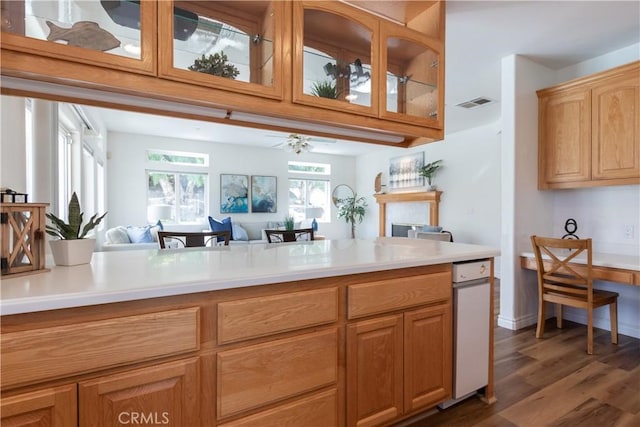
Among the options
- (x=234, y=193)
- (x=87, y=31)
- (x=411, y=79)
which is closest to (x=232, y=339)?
(x=87, y=31)

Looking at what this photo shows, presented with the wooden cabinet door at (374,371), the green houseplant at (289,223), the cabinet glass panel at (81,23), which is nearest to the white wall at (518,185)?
the wooden cabinet door at (374,371)

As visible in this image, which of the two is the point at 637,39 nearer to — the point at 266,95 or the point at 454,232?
the point at 266,95

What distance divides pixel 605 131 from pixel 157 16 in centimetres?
352

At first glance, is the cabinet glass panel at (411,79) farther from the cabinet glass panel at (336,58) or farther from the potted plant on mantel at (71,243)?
the potted plant on mantel at (71,243)

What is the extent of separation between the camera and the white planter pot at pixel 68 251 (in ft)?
4.24

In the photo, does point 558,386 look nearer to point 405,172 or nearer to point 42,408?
point 42,408

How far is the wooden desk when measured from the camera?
245 centimetres

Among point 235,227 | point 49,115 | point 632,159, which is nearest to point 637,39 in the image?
point 632,159

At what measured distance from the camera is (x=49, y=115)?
207cm

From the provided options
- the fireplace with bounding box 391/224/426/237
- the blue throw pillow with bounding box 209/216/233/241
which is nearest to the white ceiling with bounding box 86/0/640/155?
the fireplace with bounding box 391/224/426/237

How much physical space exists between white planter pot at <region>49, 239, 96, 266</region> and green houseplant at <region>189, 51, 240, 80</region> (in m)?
0.88

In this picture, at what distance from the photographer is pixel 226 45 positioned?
1.54 meters

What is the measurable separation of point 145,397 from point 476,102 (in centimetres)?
490

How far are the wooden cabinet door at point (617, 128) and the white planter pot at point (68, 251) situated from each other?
3823 millimetres
